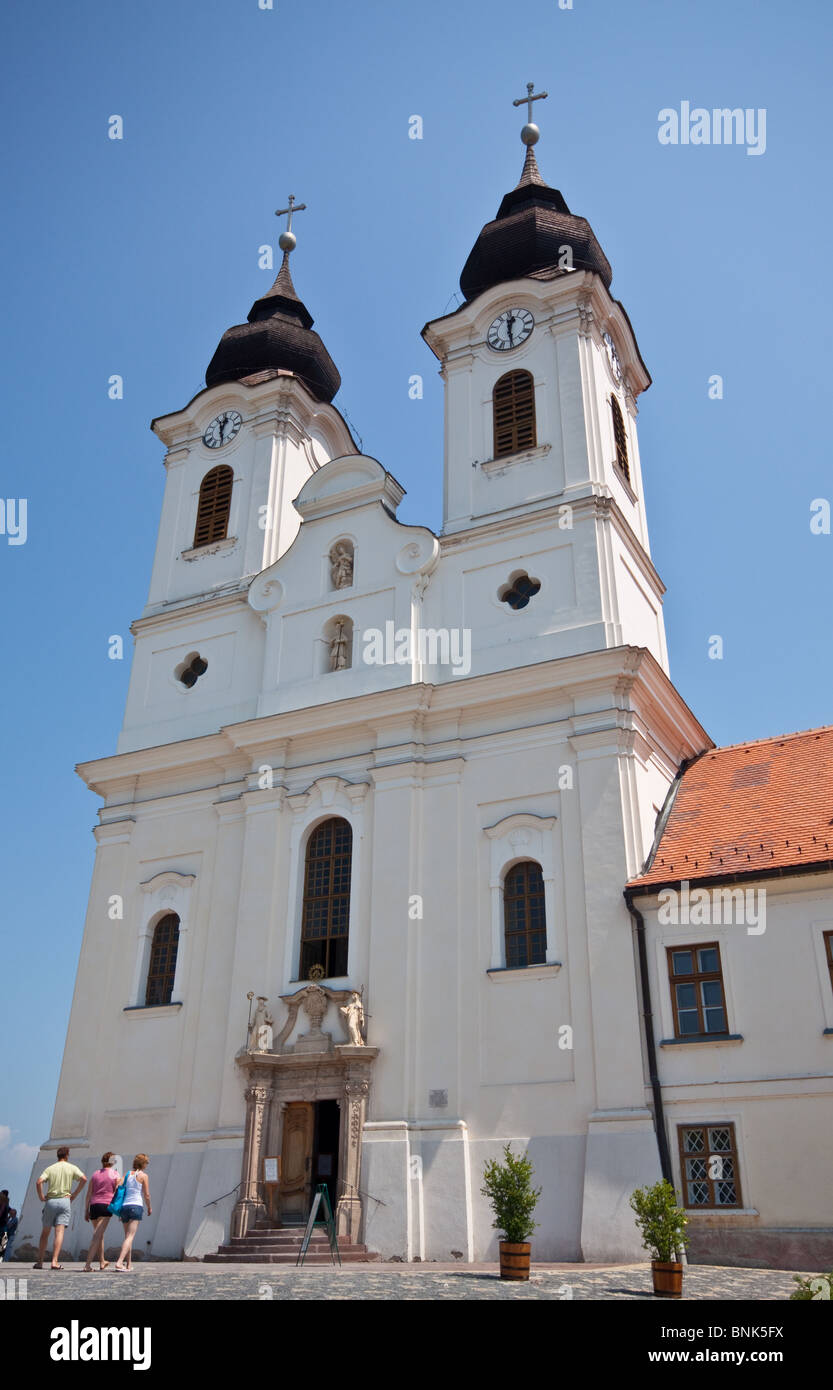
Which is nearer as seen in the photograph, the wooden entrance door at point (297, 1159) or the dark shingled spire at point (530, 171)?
the wooden entrance door at point (297, 1159)

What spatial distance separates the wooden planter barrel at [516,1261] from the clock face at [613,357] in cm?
1883

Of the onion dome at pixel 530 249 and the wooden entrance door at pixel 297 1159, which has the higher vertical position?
the onion dome at pixel 530 249

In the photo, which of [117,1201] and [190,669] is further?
[190,669]

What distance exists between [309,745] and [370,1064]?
6.29 m

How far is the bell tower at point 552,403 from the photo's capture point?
21812 mm

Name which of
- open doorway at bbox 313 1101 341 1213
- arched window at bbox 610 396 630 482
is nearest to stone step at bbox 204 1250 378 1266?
open doorway at bbox 313 1101 341 1213

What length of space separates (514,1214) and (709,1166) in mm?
4068

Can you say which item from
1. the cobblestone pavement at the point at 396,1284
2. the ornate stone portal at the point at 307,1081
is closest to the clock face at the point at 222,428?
the ornate stone portal at the point at 307,1081

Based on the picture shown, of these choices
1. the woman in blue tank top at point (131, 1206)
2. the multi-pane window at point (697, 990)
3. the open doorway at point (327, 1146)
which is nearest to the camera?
the woman in blue tank top at point (131, 1206)

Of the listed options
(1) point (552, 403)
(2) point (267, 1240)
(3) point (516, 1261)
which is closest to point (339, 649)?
(1) point (552, 403)

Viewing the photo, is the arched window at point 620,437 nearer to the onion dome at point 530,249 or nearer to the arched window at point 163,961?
the onion dome at point 530,249

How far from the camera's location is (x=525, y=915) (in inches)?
725

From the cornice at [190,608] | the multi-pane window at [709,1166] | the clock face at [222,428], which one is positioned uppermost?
the clock face at [222,428]

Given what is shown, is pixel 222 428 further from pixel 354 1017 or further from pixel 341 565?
pixel 354 1017
